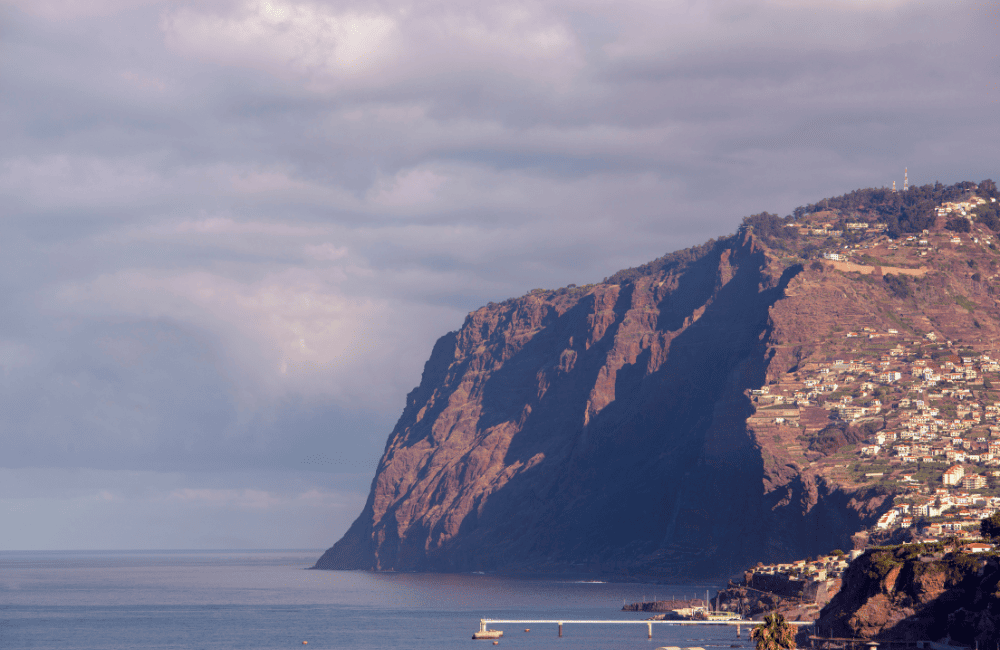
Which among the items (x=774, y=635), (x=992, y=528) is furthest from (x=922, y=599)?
(x=774, y=635)

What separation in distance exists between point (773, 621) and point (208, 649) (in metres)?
88.7

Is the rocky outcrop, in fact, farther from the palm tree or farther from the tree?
the palm tree

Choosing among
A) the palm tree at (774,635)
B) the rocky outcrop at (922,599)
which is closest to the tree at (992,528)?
the rocky outcrop at (922,599)

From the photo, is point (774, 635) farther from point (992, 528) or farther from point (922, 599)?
point (992, 528)

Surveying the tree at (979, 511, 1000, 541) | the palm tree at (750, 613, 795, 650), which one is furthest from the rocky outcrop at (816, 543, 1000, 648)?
the palm tree at (750, 613, 795, 650)

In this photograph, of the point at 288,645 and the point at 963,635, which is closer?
the point at 963,635

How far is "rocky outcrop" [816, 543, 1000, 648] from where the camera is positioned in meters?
153

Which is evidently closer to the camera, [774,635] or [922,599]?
[774,635]

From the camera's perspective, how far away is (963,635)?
502ft

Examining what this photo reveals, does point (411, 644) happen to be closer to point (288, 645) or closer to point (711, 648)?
point (288, 645)

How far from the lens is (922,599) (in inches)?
6407

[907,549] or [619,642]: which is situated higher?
[907,549]

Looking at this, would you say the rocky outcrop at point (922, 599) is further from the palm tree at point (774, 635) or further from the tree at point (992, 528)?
the palm tree at point (774, 635)

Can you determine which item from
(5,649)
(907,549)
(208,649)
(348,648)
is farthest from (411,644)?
(907,549)
